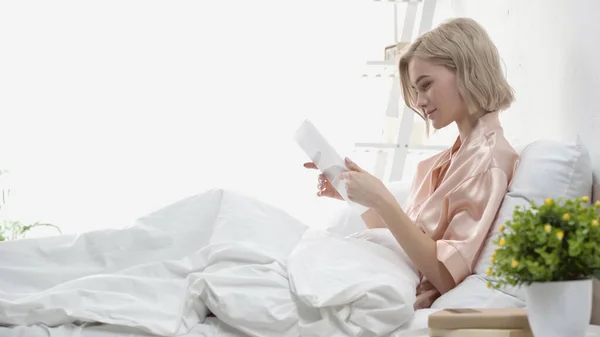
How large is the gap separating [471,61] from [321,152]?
1.37 feet

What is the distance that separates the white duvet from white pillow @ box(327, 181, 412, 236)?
0.34m

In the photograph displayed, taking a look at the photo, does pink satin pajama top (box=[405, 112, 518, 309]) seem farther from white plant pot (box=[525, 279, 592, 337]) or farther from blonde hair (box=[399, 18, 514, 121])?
white plant pot (box=[525, 279, 592, 337])

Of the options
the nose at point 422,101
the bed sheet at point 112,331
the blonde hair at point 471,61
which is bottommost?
the bed sheet at point 112,331

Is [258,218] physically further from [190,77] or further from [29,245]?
[190,77]

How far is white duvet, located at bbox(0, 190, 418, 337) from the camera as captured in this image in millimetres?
1329

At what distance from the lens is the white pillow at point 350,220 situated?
206 centimetres

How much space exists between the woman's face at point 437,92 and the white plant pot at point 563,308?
2.84 ft

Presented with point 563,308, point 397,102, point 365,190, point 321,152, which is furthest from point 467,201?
point 397,102

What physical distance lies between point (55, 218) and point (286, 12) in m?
1.41

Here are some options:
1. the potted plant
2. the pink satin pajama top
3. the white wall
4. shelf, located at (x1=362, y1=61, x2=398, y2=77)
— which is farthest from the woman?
shelf, located at (x1=362, y1=61, x2=398, y2=77)

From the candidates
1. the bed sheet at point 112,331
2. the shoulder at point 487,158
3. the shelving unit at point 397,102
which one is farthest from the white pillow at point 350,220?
the shelving unit at point 397,102

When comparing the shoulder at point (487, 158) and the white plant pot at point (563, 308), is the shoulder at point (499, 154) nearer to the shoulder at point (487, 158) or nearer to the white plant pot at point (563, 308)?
the shoulder at point (487, 158)

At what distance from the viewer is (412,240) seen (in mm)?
1590

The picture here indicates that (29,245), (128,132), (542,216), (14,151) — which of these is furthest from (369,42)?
(542,216)
